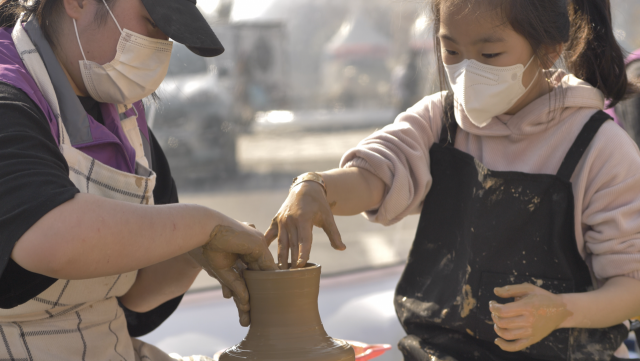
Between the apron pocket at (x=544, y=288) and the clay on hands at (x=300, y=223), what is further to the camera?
the apron pocket at (x=544, y=288)

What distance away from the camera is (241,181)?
3.52 metres

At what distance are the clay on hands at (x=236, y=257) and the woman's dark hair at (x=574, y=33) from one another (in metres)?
0.82

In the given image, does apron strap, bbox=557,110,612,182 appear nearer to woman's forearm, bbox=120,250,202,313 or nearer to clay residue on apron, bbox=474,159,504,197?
clay residue on apron, bbox=474,159,504,197

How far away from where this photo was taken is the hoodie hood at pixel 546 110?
61.4 inches

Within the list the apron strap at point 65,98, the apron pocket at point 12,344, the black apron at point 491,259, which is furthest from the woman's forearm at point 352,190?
the apron pocket at point 12,344

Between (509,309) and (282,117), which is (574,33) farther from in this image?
(282,117)

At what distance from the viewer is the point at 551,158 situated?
5.11 ft

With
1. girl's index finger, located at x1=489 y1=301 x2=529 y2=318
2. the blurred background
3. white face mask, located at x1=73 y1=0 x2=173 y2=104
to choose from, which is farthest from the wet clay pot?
the blurred background

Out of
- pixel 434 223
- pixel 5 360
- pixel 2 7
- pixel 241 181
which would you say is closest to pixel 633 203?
pixel 434 223

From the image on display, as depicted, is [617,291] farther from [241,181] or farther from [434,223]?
[241,181]

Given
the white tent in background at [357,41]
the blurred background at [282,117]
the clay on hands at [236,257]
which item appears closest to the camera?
the clay on hands at [236,257]

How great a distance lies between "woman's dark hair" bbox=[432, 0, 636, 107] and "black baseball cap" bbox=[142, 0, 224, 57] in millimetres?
651

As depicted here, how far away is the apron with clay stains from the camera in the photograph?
1215 mm

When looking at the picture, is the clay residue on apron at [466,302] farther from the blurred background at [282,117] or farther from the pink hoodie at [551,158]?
the blurred background at [282,117]
